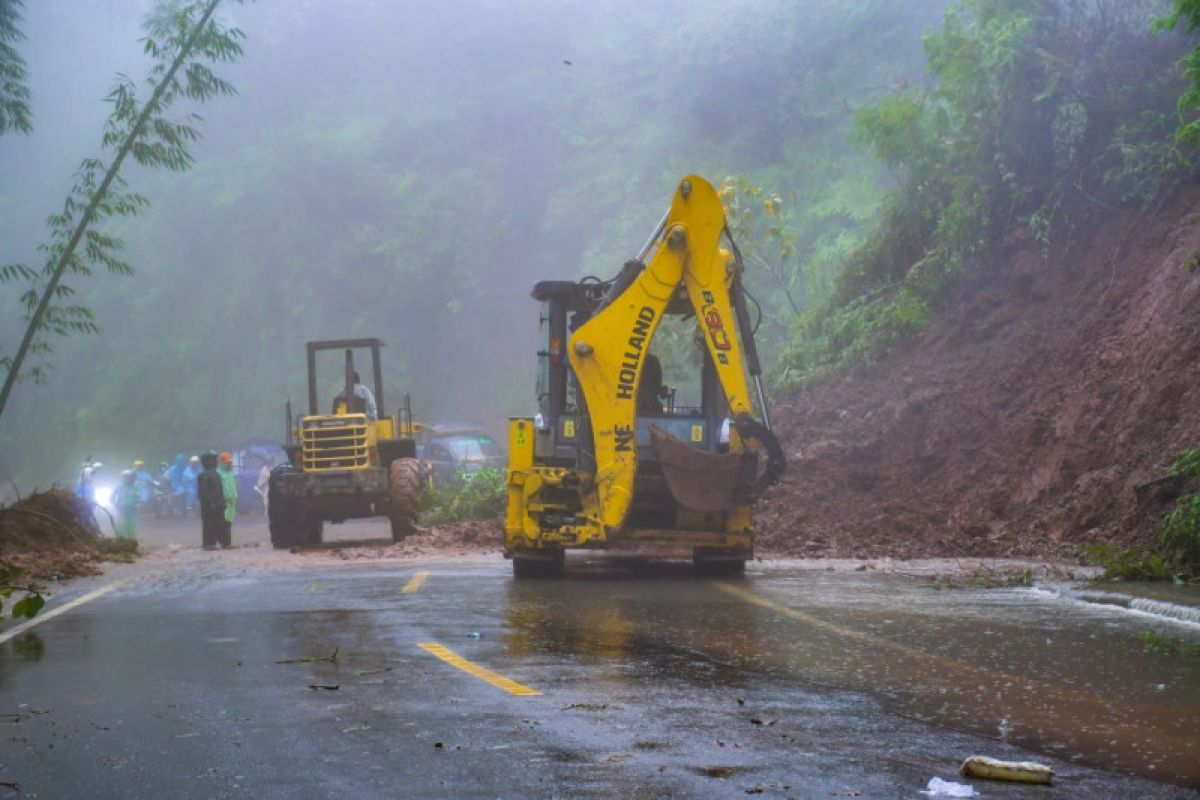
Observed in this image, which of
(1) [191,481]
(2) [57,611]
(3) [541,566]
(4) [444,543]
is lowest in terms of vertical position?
(2) [57,611]

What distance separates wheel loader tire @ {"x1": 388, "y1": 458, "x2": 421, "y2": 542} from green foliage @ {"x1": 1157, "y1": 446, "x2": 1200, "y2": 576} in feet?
→ 42.5

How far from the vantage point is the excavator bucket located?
16.4 metres

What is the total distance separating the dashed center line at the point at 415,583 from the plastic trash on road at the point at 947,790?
9679mm

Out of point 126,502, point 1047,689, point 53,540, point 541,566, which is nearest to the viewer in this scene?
point 1047,689

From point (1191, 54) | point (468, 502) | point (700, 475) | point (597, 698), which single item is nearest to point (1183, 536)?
point (1191, 54)

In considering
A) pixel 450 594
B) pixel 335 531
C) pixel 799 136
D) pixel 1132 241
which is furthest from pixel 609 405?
pixel 799 136

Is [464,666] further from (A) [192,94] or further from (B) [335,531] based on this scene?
(B) [335,531]

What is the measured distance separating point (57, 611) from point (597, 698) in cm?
776

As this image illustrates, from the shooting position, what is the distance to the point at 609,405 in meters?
16.8

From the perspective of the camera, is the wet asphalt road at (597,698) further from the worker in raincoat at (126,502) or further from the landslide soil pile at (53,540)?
the worker in raincoat at (126,502)

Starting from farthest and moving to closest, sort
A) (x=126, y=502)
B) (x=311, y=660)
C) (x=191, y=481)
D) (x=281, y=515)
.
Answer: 1. (x=191, y=481)
2. (x=126, y=502)
3. (x=281, y=515)
4. (x=311, y=660)

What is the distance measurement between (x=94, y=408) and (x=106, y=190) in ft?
151

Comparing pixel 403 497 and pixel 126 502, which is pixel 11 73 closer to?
pixel 403 497

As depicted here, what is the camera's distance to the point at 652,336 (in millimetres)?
16766
